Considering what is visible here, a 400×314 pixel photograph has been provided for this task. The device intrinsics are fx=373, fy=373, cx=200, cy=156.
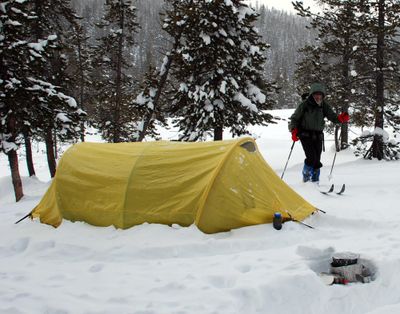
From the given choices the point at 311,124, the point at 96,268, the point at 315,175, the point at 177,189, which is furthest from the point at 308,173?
the point at 96,268

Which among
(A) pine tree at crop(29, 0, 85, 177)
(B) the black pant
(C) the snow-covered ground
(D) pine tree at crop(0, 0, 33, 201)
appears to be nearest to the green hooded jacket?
(B) the black pant

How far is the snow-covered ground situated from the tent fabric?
21 centimetres

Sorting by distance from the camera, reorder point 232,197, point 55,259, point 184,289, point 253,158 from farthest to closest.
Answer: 1. point 253,158
2. point 232,197
3. point 55,259
4. point 184,289

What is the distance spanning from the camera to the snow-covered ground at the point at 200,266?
12.4ft

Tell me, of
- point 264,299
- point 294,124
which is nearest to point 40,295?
point 264,299

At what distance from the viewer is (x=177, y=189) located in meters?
5.93

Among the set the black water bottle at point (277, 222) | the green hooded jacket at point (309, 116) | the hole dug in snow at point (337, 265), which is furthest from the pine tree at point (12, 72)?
the hole dug in snow at point (337, 265)

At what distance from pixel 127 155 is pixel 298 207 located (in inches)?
121

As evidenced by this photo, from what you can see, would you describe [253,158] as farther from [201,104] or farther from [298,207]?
[201,104]

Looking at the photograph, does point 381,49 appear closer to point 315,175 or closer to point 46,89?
point 315,175

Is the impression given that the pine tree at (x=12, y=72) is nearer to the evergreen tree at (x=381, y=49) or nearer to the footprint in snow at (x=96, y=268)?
the footprint in snow at (x=96, y=268)

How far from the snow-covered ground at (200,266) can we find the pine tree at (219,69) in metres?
7.68

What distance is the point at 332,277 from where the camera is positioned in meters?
4.12

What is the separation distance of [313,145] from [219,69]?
631cm
